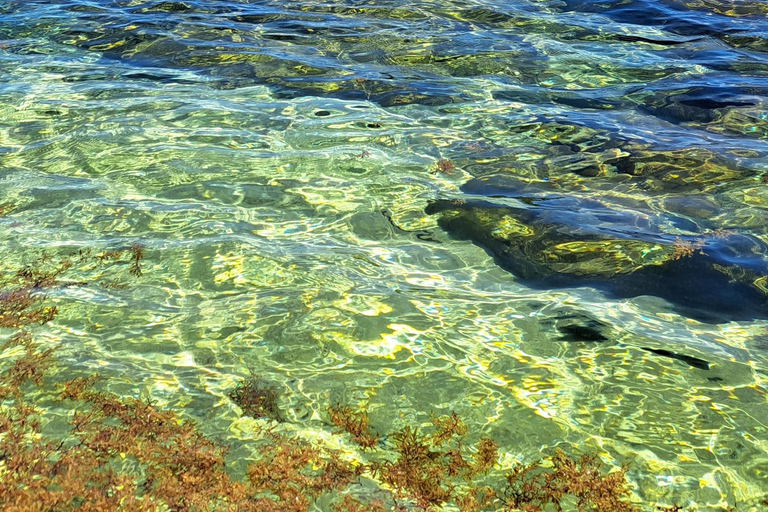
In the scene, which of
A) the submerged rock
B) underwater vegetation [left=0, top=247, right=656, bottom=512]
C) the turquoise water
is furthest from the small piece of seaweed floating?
the submerged rock

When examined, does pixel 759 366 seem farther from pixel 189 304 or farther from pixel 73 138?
pixel 73 138

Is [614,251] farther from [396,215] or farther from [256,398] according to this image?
[256,398]

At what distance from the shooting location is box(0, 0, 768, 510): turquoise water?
3.62m

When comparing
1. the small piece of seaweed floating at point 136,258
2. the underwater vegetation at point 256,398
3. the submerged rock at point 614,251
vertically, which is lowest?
the underwater vegetation at point 256,398

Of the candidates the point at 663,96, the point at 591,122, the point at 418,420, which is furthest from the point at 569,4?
the point at 418,420

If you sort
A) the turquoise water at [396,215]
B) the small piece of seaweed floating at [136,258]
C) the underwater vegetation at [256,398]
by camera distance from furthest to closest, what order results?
1. the small piece of seaweed floating at [136,258]
2. the turquoise water at [396,215]
3. the underwater vegetation at [256,398]

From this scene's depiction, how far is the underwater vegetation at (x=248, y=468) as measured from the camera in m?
2.90

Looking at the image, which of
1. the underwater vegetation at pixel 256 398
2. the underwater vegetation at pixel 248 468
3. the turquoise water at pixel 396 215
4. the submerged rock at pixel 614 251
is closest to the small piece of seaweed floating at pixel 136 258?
the turquoise water at pixel 396 215

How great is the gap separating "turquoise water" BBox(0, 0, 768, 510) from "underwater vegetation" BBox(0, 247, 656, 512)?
0.45 feet

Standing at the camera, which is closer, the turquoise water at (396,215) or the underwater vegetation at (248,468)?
the underwater vegetation at (248,468)

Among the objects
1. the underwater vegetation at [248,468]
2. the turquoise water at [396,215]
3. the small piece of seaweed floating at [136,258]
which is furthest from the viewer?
the small piece of seaweed floating at [136,258]

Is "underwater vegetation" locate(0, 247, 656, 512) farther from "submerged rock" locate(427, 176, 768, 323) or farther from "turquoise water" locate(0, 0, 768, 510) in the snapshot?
"submerged rock" locate(427, 176, 768, 323)

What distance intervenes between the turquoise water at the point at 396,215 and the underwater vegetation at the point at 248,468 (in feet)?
0.45

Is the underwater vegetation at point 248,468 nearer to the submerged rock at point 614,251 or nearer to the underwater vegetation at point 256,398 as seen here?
the underwater vegetation at point 256,398
